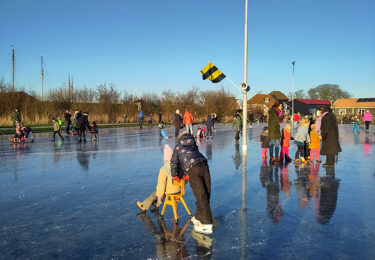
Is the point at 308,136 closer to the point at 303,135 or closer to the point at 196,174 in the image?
the point at 303,135

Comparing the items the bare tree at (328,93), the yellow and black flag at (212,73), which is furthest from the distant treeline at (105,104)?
the bare tree at (328,93)

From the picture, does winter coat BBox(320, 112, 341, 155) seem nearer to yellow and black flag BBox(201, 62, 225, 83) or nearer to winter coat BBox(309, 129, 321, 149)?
winter coat BBox(309, 129, 321, 149)

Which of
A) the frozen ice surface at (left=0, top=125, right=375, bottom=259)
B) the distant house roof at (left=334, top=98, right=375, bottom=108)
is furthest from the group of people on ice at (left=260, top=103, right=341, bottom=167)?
the distant house roof at (left=334, top=98, right=375, bottom=108)

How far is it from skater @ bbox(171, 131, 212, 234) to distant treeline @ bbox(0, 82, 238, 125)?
29.0 metres

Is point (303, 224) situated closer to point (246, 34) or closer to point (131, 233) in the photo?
point (131, 233)

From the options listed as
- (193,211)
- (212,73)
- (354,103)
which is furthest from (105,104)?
(354,103)

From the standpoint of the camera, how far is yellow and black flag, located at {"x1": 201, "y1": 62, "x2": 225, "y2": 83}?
12625mm

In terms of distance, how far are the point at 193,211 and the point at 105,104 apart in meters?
36.5

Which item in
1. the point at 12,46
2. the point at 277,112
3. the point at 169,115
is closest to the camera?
the point at 277,112

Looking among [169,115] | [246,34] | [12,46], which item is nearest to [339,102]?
[169,115]

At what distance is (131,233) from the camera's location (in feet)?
13.7

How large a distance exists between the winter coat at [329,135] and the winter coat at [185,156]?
5.98 meters

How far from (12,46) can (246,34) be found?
41450 mm

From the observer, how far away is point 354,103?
89938 millimetres
